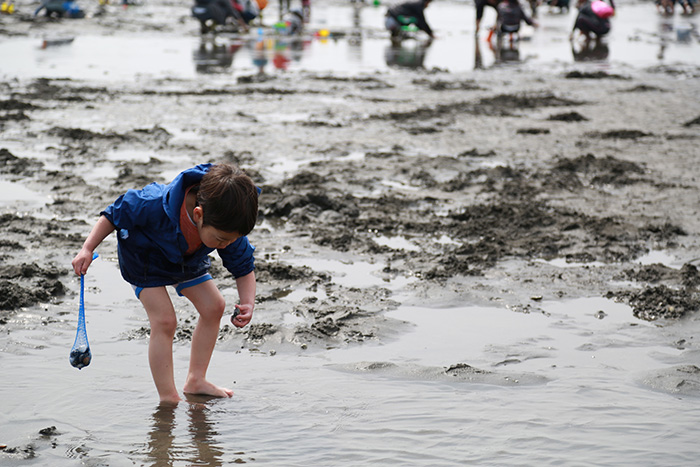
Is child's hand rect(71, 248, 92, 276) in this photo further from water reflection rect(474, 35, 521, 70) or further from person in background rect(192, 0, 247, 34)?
person in background rect(192, 0, 247, 34)

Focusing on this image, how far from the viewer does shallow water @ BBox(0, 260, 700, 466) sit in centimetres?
319

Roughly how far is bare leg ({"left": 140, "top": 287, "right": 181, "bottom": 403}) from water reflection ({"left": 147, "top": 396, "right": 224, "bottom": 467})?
152 mm

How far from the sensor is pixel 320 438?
10.9 ft

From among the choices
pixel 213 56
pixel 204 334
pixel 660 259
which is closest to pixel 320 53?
pixel 213 56

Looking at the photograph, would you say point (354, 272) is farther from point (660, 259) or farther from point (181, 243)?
point (181, 243)

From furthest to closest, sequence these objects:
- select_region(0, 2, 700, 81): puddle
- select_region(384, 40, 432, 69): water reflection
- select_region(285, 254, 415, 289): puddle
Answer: select_region(384, 40, 432, 69): water reflection → select_region(0, 2, 700, 81): puddle → select_region(285, 254, 415, 289): puddle

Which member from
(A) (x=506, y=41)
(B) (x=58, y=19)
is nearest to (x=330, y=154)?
(A) (x=506, y=41)

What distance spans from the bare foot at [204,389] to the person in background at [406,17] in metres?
19.5

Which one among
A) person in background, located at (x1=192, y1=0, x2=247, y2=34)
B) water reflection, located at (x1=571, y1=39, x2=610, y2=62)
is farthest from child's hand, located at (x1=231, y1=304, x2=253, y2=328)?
person in background, located at (x1=192, y1=0, x2=247, y2=34)

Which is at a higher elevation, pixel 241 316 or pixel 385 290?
pixel 241 316

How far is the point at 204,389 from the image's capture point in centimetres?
362

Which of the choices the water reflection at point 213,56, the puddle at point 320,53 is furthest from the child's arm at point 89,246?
the water reflection at point 213,56

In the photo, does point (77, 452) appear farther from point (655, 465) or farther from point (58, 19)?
point (58, 19)

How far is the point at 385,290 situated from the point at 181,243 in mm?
1963
